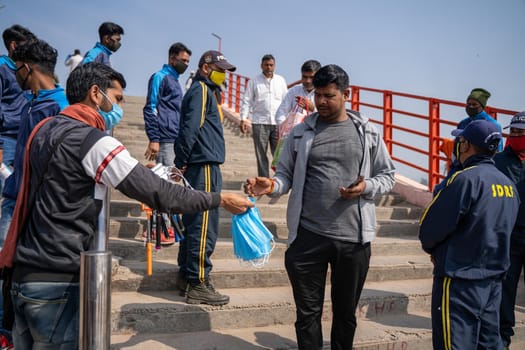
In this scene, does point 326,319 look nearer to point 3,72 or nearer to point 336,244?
point 336,244

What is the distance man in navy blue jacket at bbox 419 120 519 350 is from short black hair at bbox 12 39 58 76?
8.62ft

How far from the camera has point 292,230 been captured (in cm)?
315

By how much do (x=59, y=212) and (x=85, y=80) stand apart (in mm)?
650

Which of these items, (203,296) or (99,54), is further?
(99,54)

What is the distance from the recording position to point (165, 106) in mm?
5320

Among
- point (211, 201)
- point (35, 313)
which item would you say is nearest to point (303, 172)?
point (211, 201)

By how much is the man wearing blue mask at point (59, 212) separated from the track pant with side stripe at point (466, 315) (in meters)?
1.85

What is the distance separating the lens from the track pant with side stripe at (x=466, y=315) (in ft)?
8.83

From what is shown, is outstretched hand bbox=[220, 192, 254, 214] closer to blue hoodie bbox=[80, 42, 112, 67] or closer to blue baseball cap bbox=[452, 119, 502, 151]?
blue baseball cap bbox=[452, 119, 502, 151]

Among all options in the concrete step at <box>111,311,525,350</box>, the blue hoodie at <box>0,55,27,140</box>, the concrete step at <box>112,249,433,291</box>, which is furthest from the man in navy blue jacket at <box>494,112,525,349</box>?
the blue hoodie at <box>0,55,27,140</box>

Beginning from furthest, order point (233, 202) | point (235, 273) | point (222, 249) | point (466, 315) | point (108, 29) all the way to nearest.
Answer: point (222, 249)
point (108, 29)
point (235, 273)
point (466, 315)
point (233, 202)

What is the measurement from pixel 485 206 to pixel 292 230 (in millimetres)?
1249

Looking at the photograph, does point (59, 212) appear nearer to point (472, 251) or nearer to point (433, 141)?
point (472, 251)

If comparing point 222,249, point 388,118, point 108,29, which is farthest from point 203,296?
point 388,118
